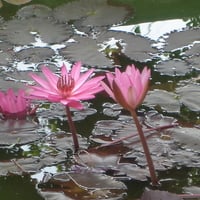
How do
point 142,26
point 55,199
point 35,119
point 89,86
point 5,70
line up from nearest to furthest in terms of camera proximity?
point 55,199, point 89,86, point 35,119, point 5,70, point 142,26

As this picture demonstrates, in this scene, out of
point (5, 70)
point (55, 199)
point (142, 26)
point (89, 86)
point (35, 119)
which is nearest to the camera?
point (55, 199)

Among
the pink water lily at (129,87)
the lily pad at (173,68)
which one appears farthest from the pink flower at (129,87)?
the lily pad at (173,68)

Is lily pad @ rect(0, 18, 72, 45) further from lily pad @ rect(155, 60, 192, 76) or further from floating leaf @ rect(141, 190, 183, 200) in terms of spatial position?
floating leaf @ rect(141, 190, 183, 200)

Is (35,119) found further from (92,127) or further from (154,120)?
(154,120)

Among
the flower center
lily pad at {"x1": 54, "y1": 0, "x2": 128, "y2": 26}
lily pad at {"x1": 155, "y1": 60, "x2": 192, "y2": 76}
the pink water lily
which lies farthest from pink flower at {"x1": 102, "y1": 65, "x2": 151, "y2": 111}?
lily pad at {"x1": 54, "y1": 0, "x2": 128, "y2": 26}

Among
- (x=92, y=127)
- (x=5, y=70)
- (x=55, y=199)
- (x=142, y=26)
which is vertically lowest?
(x=55, y=199)

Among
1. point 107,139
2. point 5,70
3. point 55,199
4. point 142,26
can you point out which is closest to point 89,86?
point 107,139
